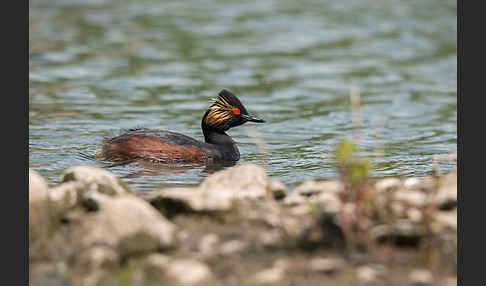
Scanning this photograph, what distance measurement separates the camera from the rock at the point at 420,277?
5344mm

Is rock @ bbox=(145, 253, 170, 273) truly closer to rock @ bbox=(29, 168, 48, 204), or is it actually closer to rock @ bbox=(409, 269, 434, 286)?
rock @ bbox=(29, 168, 48, 204)

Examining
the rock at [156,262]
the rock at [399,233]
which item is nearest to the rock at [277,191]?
the rock at [399,233]

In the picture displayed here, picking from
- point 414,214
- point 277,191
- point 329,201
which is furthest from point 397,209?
point 277,191

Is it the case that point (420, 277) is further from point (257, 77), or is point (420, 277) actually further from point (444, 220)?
point (257, 77)

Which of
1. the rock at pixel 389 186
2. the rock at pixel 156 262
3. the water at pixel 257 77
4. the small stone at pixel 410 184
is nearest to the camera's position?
the rock at pixel 156 262

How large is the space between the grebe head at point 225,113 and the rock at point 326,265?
230 inches

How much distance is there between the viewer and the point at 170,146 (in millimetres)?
10578

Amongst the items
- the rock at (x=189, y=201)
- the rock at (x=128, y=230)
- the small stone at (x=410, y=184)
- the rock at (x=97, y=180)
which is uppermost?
the rock at (x=97, y=180)

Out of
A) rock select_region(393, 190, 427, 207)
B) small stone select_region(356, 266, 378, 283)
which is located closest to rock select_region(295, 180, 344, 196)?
rock select_region(393, 190, 427, 207)

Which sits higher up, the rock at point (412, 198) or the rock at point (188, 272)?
the rock at point (412, 198)

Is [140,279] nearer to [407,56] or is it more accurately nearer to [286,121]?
[286,121]

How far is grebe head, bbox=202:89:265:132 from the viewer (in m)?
11.2

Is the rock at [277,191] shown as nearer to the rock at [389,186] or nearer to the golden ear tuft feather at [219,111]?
the rock at [389,186]

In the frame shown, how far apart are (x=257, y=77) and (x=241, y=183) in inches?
396
